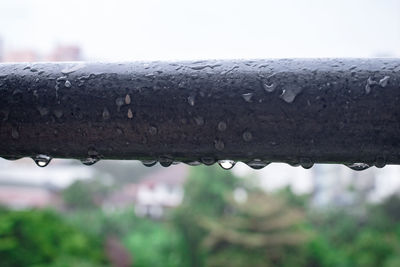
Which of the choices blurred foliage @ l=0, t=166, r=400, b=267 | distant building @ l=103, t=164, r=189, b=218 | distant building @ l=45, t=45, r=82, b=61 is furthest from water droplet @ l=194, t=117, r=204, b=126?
distant building @ l=45, t=45, r=82, b=61

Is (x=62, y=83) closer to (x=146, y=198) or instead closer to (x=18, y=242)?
(x=18, y=242)

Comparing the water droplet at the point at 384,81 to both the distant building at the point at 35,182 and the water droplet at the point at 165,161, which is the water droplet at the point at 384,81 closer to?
the water droplet at the point at 165,161

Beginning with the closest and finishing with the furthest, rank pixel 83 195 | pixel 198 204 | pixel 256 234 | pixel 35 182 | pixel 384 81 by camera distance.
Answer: pixel 384 81
pixel 256 234
pixel 198 204
pixel 83 195
pixel 35 182

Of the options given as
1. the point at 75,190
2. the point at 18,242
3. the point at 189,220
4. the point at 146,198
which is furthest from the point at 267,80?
the point at 146,198

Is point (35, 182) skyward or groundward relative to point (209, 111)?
groundward

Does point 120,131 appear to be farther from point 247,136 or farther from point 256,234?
point 256,234

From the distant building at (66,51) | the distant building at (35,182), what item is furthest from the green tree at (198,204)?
the distant building at (66,51)

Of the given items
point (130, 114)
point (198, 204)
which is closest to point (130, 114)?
point (130, 114)
